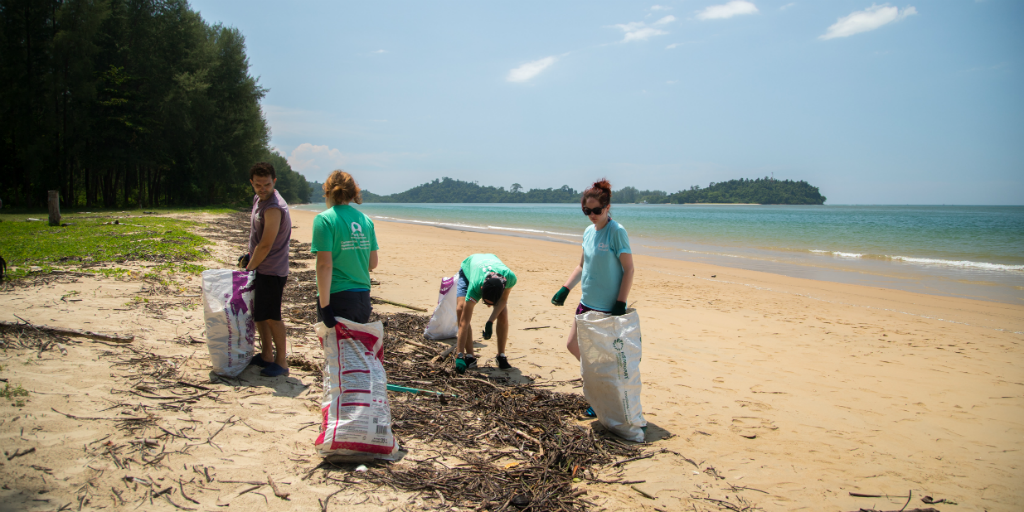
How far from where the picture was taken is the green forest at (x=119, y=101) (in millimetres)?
21672

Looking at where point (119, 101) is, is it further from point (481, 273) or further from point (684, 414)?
point (684, 414)

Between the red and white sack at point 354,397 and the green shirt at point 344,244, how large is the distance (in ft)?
0.91

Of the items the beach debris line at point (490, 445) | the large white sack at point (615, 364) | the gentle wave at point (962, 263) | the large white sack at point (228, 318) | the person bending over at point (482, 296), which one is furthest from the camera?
the gentle wave at point (962, 263)

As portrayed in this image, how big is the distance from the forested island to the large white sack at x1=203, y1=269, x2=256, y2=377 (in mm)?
83273

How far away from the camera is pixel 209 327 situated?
3.57 metres

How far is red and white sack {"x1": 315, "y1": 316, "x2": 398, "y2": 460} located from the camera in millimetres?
2688

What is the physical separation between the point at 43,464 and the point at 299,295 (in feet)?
16.6

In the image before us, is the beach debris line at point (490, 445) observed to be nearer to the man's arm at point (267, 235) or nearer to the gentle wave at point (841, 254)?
the man's arm at point (267, 235)


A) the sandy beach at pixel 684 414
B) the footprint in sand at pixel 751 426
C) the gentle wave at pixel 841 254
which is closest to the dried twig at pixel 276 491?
the sandy beach at pixel 684 414

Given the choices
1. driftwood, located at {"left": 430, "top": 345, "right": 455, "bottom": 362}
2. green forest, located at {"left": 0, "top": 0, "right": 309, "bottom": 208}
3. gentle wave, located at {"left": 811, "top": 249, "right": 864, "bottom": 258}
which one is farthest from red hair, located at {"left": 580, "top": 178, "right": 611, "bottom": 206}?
green forest, located at {"left": 0, "top": 0, "right": 309, "bottom": 208}

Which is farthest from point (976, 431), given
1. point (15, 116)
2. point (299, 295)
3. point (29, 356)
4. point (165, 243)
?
point (15, 116)

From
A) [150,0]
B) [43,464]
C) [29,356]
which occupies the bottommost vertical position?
[43,464]

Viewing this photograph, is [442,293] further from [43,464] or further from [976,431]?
[976,431]

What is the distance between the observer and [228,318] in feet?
11.9
